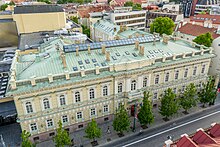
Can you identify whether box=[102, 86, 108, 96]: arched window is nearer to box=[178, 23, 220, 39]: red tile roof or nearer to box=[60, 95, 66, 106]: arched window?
box=[60, 95, 66, 106]: arched window

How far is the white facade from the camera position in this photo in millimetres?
101312

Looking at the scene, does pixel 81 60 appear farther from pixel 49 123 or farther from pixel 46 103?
pixel 49 123

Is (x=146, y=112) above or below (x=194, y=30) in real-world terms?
below

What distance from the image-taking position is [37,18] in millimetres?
76500

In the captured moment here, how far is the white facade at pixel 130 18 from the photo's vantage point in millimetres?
101312

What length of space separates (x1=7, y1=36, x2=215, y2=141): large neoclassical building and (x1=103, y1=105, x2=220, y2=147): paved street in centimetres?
710

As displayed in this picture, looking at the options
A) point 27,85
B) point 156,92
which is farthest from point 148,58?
point 27,85

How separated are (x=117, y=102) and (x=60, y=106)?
1254 centimetres

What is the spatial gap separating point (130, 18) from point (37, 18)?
161 feet

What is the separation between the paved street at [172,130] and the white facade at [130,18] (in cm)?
6612

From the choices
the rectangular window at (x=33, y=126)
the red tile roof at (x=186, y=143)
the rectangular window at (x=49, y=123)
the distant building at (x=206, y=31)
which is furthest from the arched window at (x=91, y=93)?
the distant building at (x=206, y=31)

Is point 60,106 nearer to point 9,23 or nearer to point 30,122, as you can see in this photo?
point 30,122

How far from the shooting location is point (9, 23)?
254ft

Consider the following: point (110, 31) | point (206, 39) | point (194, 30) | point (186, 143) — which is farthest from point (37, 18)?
point (186, 143)
